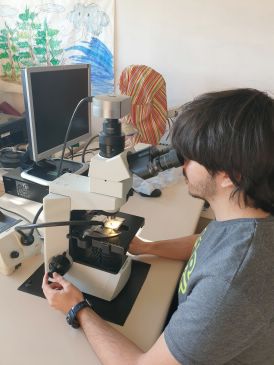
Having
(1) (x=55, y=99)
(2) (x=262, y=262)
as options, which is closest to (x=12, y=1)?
(1) (x=55, y=99)

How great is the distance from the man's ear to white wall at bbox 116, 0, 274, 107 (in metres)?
1.60

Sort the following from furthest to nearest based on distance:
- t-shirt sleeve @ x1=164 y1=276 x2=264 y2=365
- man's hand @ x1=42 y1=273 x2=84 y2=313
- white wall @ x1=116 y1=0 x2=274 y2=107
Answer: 1. white wall @ x1=116 y1=0 x2=274 y2=107
2. man's hand @ x1=42 y1=273 x2=84 y2=313
3. t-shirt sleeve @ x1=164 y1=276 x2=264 y2=365

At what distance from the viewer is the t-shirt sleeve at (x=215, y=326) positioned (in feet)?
1.96

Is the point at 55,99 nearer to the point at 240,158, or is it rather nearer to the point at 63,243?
the point at 63,243

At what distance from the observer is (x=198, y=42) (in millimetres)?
2164

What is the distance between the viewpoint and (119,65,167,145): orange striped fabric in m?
1.93

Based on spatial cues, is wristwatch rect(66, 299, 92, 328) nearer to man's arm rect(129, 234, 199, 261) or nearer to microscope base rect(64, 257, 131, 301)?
microscope base rect(64, 257, 131, 301)

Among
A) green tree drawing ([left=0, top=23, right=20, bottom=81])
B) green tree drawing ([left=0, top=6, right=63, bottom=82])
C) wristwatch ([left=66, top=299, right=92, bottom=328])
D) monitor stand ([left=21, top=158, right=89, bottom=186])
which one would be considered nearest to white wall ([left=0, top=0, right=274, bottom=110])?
green tree drawing ([left=0, top=6, right=63, bottom=82])

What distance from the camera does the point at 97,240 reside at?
90 centimetres

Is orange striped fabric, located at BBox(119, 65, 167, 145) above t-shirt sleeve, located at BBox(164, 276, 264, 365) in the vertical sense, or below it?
above

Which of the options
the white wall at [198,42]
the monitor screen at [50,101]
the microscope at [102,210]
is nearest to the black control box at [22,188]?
the monitor screen at [50,101]

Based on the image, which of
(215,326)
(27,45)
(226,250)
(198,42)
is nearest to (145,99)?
(198,42)

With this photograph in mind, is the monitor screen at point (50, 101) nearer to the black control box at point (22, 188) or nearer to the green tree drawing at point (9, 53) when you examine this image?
the black control box at point (22, 188)

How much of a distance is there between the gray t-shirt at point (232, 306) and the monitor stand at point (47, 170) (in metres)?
0.87
